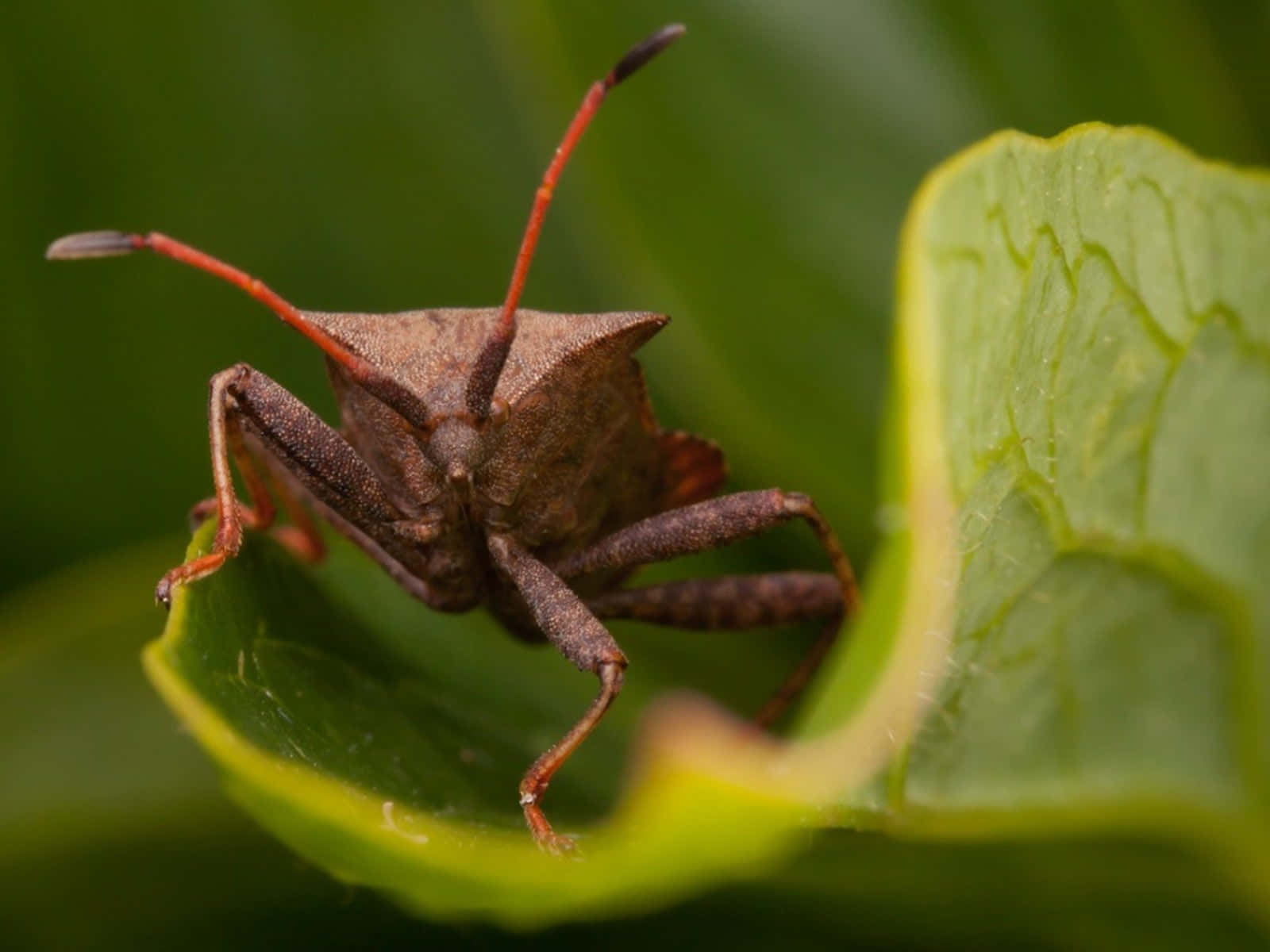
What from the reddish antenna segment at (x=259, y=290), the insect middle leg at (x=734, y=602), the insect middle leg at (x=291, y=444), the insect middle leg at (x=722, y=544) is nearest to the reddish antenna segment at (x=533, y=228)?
the reddish antenna segment at (x=259, y=290)

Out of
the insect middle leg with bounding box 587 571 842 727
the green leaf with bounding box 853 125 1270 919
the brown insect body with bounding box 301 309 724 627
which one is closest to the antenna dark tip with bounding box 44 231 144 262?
the brown insect body with bounding box 301 309 724 627

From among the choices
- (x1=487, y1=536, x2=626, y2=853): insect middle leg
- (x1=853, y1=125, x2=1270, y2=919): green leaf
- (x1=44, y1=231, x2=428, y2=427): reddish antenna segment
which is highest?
(x1=44, y1=231, x2=428, y2=427): reddish antenna segment

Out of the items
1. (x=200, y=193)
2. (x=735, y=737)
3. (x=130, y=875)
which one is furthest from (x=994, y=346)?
(x=200, y=193)

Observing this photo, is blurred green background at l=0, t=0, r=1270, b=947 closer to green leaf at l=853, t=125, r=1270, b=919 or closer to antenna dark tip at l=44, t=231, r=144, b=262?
antenna dark tip at l=44, t=231, r=144, b=262

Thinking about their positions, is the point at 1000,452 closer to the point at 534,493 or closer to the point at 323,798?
the point at 323,798

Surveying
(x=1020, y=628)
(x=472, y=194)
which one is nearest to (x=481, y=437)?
(x=472, y=194)

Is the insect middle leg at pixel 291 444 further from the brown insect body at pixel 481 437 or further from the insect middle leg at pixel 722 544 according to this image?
the insect middle leg at pixel 722 544

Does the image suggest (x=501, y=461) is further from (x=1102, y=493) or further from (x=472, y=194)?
(x=1102, y=493)
